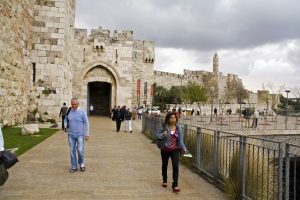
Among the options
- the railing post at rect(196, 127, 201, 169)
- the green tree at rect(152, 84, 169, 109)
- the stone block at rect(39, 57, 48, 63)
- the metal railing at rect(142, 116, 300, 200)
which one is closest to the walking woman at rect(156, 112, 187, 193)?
the metal railing at rect(142, 116, 300, 200)

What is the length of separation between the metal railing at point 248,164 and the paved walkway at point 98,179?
0.33 m

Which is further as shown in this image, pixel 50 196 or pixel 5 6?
pixel 5 6

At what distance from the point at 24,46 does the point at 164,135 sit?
13.6m

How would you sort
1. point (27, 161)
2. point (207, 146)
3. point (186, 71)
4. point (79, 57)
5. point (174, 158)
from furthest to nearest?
point (186, 71)
point (79, 57)
point (27, 161)
point (207, 146)
point (174, 158)

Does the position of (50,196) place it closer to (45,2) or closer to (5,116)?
(5,116)

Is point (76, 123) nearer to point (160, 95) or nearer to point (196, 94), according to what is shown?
point (160, 95)

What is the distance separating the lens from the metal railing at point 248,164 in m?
4.95

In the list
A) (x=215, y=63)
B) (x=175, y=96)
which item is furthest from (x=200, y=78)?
(x=175, y=96)

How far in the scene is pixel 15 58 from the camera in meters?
16.9

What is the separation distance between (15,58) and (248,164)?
13.2 m

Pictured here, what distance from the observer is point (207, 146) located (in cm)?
828

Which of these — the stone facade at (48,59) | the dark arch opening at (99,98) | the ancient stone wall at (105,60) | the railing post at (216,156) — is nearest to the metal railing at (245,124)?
the ancient stone wall at (105,60)

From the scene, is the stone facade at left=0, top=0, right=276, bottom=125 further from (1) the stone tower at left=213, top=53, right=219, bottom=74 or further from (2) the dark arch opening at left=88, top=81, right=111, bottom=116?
(1) the stone tower at left=213, top=53, right=219, bottom=74

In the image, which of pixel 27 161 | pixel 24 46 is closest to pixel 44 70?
pixel 24 46
